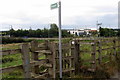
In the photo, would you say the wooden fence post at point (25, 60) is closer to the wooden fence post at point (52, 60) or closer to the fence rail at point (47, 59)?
the fence rail at point (47, 59)

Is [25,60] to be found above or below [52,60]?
above

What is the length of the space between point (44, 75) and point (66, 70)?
0.99 m

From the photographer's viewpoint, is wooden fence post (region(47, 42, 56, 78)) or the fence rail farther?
wooden fence post (region(47, 42, 56, 78))

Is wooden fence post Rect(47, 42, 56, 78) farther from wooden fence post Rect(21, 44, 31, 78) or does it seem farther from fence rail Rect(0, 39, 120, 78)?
wooden fence post Rect(21, 44, 31, 78)

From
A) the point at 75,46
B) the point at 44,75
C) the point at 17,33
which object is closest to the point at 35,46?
the point at 44,75

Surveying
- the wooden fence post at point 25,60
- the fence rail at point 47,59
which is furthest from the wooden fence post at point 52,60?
the wooden fence post at point 25,60

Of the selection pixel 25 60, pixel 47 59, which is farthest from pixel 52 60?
pixel 25 60

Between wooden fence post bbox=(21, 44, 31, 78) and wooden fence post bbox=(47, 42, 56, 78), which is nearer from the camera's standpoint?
wooden fence post bbox=(21, 44, 31, 78)

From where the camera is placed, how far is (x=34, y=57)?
5.52m

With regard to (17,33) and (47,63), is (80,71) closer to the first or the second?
(47,63)

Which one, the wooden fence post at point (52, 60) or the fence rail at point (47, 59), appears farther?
the wooden fence post at point (52, 60)

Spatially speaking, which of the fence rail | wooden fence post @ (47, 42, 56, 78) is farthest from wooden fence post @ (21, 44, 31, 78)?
wooden fence post @ (47, 42, 56, 78)

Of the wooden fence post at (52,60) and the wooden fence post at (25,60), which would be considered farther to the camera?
the wooden fence post at (52,60)

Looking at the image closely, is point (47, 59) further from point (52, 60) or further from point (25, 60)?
point (25, 60)
